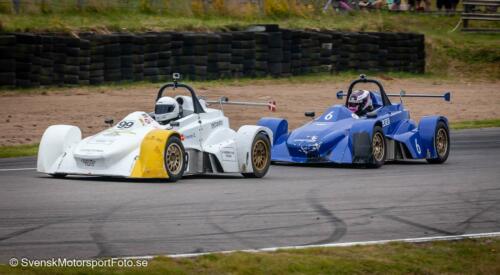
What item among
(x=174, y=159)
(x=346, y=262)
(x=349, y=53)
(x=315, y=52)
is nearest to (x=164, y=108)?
(x=174, y=159)

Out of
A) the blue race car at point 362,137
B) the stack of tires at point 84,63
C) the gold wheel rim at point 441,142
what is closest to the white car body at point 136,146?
the blue race car at point 362,137

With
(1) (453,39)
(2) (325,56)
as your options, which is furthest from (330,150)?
(1) (453,39)

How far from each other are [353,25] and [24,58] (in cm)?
1535

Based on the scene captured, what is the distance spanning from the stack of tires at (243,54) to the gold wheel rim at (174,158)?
13.6m

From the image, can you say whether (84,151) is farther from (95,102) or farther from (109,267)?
(95,102)

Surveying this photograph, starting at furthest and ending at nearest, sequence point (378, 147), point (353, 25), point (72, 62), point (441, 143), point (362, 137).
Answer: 1. point (353, 25)
2. point (72, 62)
3. point (441, 143)
4. point (378, 147)
5. point (362, 137)

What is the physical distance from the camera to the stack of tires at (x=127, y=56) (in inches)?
1076

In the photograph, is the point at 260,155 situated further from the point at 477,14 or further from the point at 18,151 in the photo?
the point at 477,14

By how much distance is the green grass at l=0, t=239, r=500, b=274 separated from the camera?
33.2 ft

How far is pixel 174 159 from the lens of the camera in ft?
54.3

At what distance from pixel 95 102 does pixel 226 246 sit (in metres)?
15.5

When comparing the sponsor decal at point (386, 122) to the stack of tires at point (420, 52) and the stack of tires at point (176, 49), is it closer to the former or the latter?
the stack of tires at point (176, 49)

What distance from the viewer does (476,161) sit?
67.6 ft

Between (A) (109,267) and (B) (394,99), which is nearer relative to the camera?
(A) (109,267)
